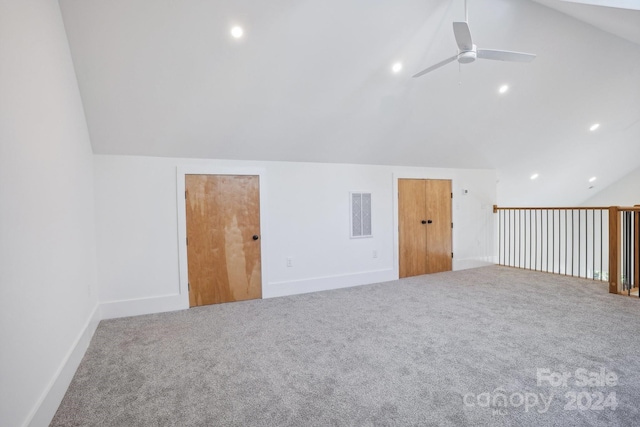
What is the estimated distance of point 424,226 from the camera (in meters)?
6.01

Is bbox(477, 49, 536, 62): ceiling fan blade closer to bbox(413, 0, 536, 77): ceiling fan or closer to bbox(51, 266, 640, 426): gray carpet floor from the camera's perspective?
bbox(413, 0, 536, 77): ceiling fan

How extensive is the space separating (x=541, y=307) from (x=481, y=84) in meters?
3.07

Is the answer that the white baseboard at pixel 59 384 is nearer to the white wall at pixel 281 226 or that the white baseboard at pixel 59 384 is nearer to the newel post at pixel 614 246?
the white wall at pixel 281 226

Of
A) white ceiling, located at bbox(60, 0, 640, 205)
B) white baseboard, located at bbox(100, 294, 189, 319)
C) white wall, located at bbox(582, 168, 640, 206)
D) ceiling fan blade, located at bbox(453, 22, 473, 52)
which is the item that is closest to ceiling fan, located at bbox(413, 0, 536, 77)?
ceiling fan blade, located at bbox(453, 22, 473, 52)

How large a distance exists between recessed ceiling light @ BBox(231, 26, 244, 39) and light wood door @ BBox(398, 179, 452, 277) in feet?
11.9

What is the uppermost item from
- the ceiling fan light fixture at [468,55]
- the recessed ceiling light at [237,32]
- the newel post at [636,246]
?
the recessed ceiling light at [237,32]

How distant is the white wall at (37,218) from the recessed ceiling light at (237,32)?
53.8 inches

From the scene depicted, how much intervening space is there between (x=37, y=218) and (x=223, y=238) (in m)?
2.49

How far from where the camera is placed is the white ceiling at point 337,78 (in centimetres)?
304

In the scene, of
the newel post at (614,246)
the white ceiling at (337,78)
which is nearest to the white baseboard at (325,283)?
the white ceiling at (337,78)

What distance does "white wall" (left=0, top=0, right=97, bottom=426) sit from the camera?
1691 mm

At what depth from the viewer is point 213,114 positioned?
3.87m

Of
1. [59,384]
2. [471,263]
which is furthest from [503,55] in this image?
[59,384]

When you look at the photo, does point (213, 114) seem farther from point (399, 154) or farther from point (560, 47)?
point (560, 47)
